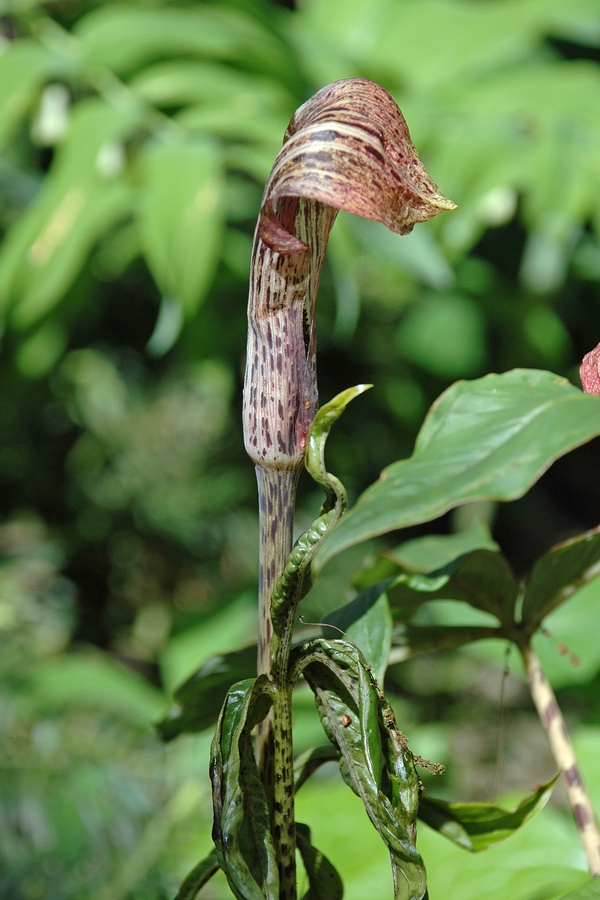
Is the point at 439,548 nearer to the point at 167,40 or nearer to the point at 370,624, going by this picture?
the point at 370,624

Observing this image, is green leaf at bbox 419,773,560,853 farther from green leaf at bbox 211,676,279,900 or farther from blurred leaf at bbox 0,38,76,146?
blurred leaf at bbox 0,38,76,146

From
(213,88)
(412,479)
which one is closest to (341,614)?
(412,479)

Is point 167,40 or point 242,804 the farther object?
point 167,40

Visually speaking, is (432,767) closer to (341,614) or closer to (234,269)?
(341,614)

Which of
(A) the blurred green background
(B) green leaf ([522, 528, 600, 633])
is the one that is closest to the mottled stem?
(B) green leaf ([522, 528, 600, 633])

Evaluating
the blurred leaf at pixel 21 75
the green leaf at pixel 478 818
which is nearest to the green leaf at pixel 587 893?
the green leaf at pixel 478 818

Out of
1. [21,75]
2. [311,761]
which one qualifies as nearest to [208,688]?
[311,761]
